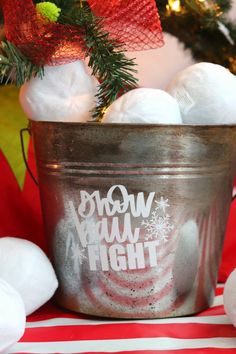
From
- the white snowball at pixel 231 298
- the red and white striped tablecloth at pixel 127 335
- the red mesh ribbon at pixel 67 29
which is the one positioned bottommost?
the red and white striped tablecloth at pixel 127 335

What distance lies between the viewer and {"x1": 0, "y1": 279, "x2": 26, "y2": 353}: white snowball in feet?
2.34

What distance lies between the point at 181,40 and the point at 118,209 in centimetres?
57

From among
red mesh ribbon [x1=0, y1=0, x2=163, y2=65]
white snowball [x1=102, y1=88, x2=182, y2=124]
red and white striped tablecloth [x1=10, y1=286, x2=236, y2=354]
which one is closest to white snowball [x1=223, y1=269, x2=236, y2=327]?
red and white striped tablecloth [x1=10, y1=286, x2=236, y2=354]

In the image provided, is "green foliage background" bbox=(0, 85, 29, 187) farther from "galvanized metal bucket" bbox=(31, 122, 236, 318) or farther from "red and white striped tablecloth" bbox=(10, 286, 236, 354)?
"red and white striped tablecloth" bbox=(10, 286, 236, 354)

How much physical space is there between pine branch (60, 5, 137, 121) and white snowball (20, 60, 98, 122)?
0.07 ft

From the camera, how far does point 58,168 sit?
89 cm

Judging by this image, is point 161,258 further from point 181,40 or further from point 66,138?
point 181,40

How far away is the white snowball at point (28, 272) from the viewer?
2.86ft

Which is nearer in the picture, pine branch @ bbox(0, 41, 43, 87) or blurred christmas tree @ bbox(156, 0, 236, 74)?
pine branch @ bbox(0, 41, 43, 87)

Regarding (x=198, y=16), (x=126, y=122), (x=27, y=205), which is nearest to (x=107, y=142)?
(x=126, y=122)

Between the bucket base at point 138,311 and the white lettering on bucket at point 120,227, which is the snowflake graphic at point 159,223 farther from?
the bucket base at point 138,311

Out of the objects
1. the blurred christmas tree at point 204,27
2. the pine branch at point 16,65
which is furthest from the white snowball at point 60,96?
the blurred christmas tree at point 204,27

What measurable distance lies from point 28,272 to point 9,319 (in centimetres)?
16

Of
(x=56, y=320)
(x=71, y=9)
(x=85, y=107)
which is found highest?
(x=71, y=9)
